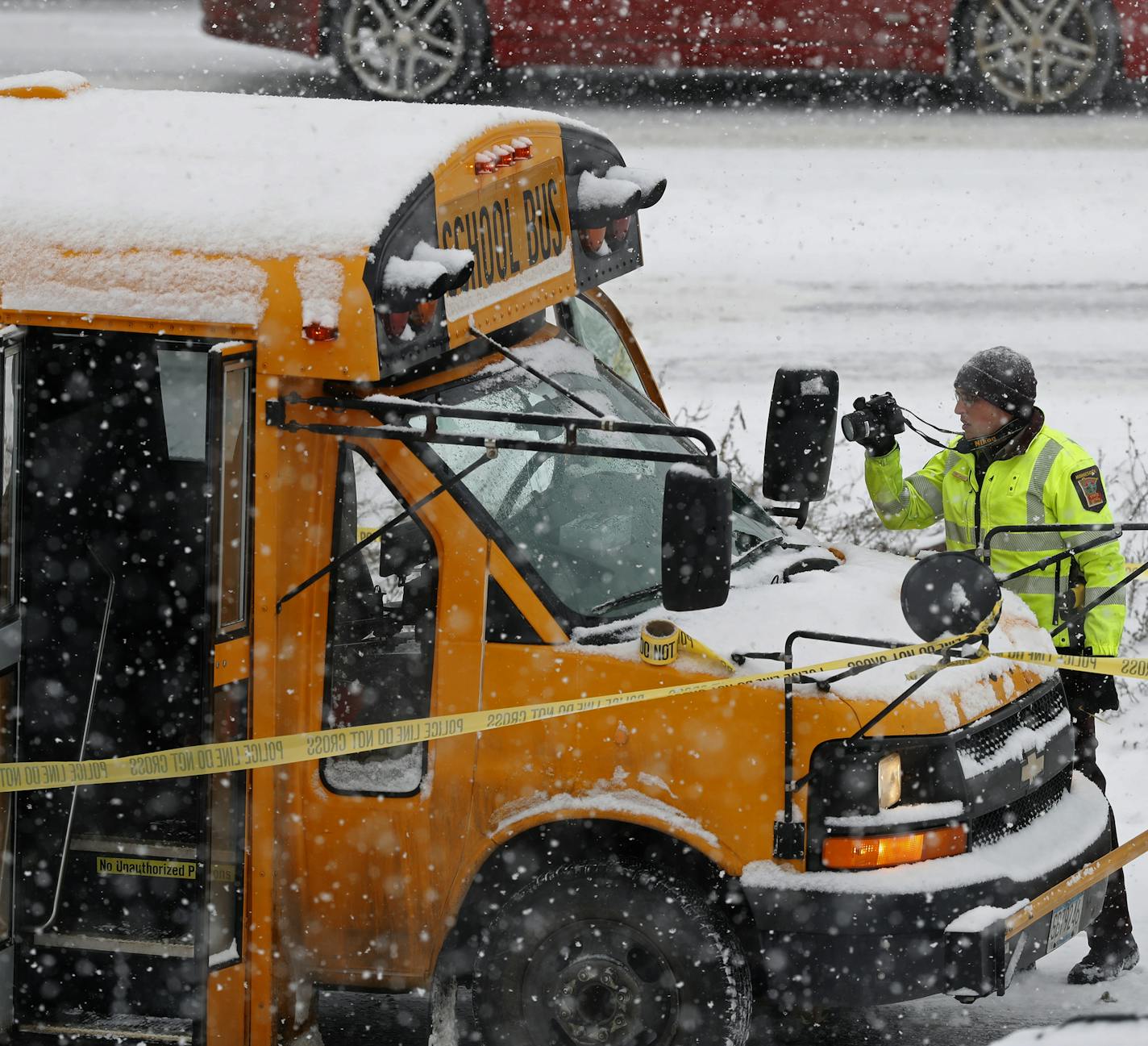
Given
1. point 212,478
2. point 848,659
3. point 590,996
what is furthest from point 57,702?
point 848,659

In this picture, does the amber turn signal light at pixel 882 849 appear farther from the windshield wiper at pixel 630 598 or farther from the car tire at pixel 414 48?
the car tire at pixel 414 48

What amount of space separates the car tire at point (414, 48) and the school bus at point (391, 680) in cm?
886

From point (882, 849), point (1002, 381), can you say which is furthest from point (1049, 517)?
point (882, 849)

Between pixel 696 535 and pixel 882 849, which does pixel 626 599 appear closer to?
pixel 696 535

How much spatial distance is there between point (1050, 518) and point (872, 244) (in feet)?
25.6

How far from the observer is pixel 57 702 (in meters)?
5.18

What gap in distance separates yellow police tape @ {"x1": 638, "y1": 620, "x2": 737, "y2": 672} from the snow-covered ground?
17.5 ft

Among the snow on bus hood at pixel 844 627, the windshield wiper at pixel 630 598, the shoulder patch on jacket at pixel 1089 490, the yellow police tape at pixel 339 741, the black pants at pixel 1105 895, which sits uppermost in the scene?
the shoulder patch on jacket at pixel 1089 490

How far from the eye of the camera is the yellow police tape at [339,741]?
492 centimetres

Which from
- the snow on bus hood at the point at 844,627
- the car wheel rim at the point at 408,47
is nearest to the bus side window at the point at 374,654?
the snow on bus hood at the point at 844,627

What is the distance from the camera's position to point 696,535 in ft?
15.1

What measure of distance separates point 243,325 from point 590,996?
203 cm

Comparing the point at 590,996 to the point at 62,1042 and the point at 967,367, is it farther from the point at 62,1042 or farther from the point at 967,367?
the point at 967,367

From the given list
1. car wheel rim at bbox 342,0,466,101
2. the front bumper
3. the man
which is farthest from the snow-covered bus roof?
car wheel rim at bbox 342,0,466,101
